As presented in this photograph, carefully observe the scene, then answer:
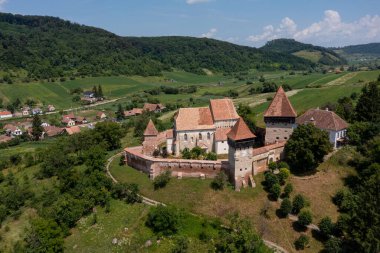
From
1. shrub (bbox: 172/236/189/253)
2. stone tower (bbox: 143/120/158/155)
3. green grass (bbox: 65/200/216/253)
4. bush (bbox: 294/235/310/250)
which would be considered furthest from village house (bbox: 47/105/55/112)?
bush (bbox: 294/235/310/250)

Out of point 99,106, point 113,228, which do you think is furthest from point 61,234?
point 99,106

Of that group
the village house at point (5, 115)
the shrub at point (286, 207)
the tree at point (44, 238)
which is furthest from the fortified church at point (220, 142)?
the village house at point (5, 115)

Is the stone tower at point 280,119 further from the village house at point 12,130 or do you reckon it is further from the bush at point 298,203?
the village house at point 12,130

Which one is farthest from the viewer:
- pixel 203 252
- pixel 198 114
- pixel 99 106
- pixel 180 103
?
pixel 99 106

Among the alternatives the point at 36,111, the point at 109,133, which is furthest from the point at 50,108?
the point at 109,133

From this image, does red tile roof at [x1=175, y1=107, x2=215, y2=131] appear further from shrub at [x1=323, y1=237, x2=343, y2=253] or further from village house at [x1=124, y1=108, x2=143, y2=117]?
village house at [x1=124, y1=108, x2=143, y2=117]

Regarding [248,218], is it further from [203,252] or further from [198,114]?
[198,114]

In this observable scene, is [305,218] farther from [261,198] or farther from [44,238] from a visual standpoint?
[44,238]
